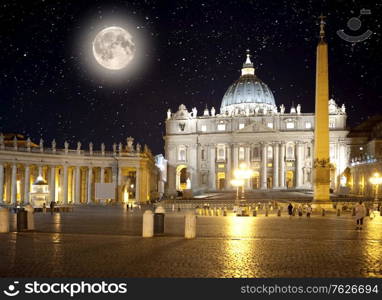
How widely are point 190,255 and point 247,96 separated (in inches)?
4613

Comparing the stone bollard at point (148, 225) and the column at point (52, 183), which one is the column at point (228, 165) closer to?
the column at point (52, 183)

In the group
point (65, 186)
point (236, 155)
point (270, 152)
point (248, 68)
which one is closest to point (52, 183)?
point (65, 186)

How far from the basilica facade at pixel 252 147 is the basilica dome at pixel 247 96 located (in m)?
13.3

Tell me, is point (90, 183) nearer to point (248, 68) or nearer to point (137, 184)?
point (137, 184)

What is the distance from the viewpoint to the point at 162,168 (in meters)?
117

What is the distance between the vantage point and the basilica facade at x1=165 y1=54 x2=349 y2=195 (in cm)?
10675

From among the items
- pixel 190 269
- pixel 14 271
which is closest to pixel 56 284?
pixel 14 271

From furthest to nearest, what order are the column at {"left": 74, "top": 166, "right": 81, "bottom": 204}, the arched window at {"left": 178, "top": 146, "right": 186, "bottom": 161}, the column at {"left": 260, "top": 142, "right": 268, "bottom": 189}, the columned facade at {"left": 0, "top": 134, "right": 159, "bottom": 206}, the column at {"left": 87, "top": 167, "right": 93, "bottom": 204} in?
the arched window at {"left": 178, "top": 146, "right": 186, "bottom": 161} < the column at {"left": 260, "top": 142, "right": 268, "bottom": 189} < the column at {"left": 87, "top": 167, "right": 93, "bottom": 204} < the column at {"left": 74, "top": 166, "right": 81, "bottom": 204} < the columned facade at {"left": 0, "top": 134, "right": 159, "bottom": 206}

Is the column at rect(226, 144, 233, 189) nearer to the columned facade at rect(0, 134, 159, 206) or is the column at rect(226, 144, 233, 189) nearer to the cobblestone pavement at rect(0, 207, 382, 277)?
the columned facade at rect(0, 134, 159, 206)

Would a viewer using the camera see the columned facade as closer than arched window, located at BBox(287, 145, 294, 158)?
Yes

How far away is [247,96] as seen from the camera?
130 meters

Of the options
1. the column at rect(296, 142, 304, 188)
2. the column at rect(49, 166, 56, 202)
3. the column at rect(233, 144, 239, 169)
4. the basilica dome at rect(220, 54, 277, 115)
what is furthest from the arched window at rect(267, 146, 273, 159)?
the column at rect(49, 166, 56, 202)

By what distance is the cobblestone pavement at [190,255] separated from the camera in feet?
39.6

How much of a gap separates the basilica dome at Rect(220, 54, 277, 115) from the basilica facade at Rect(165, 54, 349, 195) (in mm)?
13252
